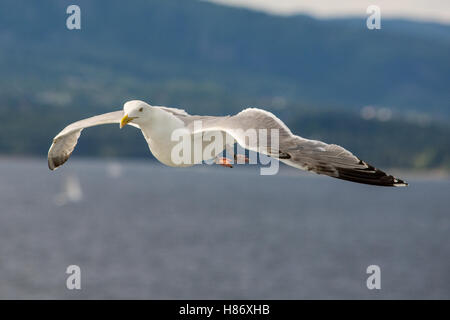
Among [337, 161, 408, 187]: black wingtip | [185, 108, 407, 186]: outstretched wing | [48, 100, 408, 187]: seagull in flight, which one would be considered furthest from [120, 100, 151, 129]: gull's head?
[337, 161, 408, 187]: black wingtip

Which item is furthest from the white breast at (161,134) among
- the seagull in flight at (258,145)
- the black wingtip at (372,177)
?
the black wingtip at (372,177)

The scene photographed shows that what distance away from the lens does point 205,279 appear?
17438 centimetres

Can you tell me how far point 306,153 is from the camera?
8.01m

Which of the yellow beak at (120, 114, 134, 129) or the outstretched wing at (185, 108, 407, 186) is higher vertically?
the yellow beak at (120, 114, 134, 129)

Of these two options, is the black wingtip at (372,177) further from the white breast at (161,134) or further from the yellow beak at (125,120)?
the yellow beak at (125,120)

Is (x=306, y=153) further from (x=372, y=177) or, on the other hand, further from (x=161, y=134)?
(x=161, y=134)

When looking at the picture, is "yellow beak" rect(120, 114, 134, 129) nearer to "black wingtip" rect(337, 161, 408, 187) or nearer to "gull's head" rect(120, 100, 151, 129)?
"gull's head" rect(120, 100, 151, 129)

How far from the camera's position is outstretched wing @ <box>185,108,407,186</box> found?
7.66 m

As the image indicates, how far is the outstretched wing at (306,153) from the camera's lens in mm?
7660

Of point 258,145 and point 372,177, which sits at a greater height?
point 258,145

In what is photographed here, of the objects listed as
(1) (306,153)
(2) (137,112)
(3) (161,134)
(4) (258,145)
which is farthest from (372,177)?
(2) (137,112)
